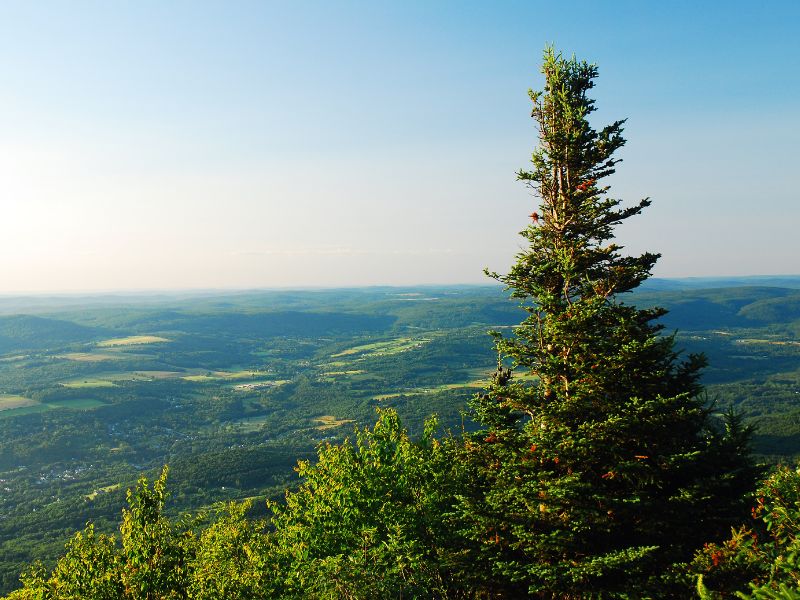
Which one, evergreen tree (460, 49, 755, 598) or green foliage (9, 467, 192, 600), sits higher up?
evergreen tree (460, 49, 755, 598)

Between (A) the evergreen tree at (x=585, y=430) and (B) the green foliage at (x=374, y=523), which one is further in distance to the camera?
(B) the green foliage at (x=374, y=523)

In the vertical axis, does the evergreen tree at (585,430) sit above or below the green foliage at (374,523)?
above

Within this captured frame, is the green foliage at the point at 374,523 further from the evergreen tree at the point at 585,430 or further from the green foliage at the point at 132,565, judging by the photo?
the green foliage at the point at 132,565

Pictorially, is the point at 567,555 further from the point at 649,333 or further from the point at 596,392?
the point at 649,333

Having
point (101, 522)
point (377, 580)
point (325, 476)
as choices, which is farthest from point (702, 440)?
point (101, 522)

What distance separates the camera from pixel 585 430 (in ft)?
66.0

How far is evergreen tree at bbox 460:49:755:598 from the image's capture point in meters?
20.0

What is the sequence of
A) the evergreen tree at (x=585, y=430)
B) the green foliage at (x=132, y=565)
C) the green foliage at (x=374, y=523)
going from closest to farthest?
1. the evergreen tree at (x=585, y=430)
2. the green foliage at (x=132, y=565)
3. the green foliage at (x=374, y=523)

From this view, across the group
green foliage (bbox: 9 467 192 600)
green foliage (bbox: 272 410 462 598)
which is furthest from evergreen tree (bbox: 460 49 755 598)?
green foliage (bbox: 9 467 192 600)

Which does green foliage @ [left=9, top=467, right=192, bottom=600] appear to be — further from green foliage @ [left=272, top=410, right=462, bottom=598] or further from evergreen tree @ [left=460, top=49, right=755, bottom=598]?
evergreen tree @ [left=460, top=49, right=755, bottom=598]

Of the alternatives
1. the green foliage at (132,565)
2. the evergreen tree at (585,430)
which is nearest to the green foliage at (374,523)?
the evergreen tree at (585,430)

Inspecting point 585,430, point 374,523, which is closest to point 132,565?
point 374,523

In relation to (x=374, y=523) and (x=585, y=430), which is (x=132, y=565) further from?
(x=585, y=430)

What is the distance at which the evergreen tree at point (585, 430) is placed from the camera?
20031 mm
